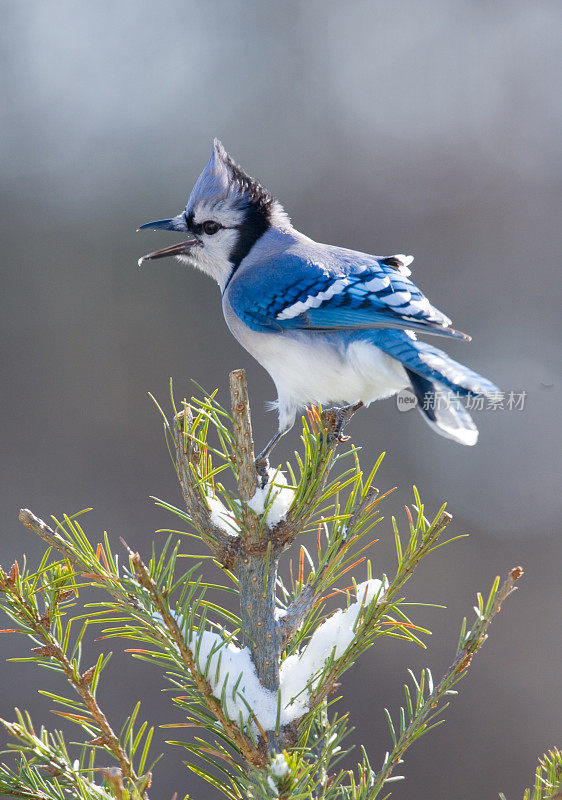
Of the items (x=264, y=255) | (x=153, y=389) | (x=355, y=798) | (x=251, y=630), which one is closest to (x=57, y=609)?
(x=251, y=630)

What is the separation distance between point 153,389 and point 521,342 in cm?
110

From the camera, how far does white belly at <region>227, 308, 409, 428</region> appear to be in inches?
39.0

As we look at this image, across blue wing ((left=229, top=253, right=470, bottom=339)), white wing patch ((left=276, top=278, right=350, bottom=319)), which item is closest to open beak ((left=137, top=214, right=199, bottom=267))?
blue wing ((left=229, top=253, right=470, bottom=339))

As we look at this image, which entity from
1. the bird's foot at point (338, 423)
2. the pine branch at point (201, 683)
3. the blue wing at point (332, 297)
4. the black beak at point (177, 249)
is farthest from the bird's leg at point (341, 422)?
the black beak at point (177, 249)

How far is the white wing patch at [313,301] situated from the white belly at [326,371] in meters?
0.03

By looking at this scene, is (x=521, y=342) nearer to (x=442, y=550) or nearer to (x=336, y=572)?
(x=442, y=550)

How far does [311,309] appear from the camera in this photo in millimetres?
1068

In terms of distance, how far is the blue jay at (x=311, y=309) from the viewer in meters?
0.91

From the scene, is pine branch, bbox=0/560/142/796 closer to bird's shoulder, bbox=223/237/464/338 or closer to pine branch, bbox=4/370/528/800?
pine branch, bbox=4/370/528/800

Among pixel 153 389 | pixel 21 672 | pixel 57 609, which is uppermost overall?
pixel 57 609

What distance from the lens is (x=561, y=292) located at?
2348 mm

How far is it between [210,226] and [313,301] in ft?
0.87

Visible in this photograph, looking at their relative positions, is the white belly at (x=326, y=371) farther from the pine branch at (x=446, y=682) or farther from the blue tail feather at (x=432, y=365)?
the pine branch at (x=446, y=682)

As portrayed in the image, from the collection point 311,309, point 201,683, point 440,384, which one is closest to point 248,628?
point 201,683
